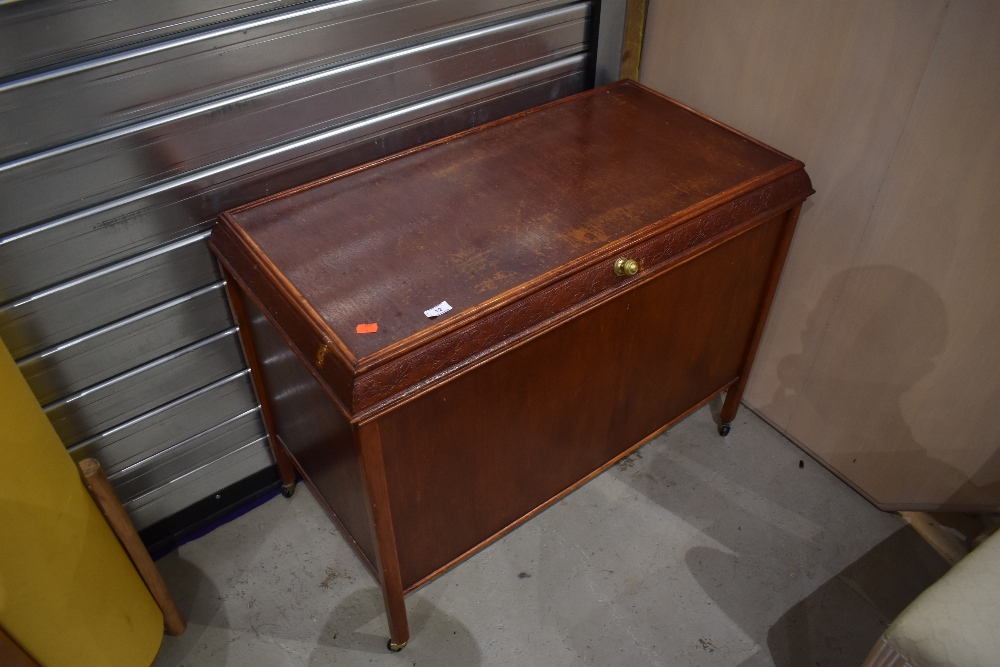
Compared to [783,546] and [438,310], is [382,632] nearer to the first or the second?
[438,310]

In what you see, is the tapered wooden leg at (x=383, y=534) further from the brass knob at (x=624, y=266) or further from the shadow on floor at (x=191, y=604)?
the brass knob at (x=624, y=266)

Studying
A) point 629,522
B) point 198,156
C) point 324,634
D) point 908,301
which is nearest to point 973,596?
point 908,301

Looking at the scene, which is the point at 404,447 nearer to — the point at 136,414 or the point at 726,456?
the point at 136,414

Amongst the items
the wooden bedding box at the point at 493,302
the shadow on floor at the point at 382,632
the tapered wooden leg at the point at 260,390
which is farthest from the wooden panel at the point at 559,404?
the tapered wooden leg at the point at 260,390

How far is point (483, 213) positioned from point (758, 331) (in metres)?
0.90

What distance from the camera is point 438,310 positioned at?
1288 mm

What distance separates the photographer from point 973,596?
1.26m

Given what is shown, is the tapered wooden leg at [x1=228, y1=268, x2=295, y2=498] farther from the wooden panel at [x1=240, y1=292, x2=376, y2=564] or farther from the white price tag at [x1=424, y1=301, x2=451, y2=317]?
the white price tag at [x1=424, y1=301, x2=451, y2=317]

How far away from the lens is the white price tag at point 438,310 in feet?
4.20

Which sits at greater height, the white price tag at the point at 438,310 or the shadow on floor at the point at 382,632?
the white price tag at the point at 438,310

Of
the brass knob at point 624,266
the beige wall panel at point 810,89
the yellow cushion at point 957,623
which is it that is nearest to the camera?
the yellow cushion at point 957,623

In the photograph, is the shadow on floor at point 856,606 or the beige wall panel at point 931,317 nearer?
the beige wall panel at point 931,317

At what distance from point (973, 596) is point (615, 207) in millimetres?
935

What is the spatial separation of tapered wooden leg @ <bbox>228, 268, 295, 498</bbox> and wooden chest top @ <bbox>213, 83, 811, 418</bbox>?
0.13 metres
